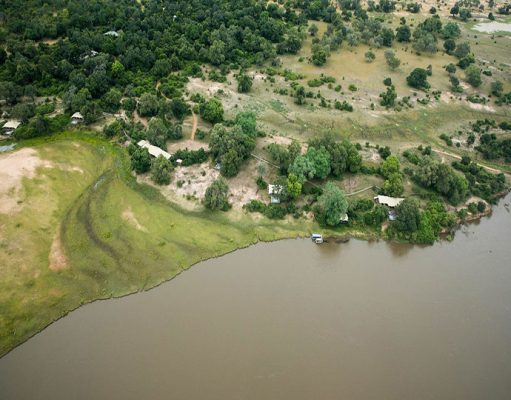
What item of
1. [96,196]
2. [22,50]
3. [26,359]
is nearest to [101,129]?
[96,196]

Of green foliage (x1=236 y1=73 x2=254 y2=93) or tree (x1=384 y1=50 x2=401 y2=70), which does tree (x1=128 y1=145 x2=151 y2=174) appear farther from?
tree (x1=384 y1=50 x2=401 y2=70)

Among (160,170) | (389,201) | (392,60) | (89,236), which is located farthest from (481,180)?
(89,236)

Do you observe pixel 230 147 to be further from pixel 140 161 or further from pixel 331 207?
pixel 331 207

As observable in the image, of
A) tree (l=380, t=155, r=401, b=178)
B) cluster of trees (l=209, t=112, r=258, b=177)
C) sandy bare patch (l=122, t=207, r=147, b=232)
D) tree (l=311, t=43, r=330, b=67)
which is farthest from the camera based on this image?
tree (l=311, t=43, r=330, b=67)

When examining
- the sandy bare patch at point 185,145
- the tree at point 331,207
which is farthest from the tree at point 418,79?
the sandy bare patch at point 185,145

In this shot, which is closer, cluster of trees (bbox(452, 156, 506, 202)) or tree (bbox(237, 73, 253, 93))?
cluster of trees (bbox(452, 156, 506, 202))

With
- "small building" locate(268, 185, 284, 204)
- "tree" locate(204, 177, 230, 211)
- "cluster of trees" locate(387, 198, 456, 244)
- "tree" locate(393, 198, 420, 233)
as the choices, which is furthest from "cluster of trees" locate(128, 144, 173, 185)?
"tree" locate(393, 198, 420, 233)

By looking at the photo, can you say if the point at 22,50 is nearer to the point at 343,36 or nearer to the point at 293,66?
the point at 293,66
